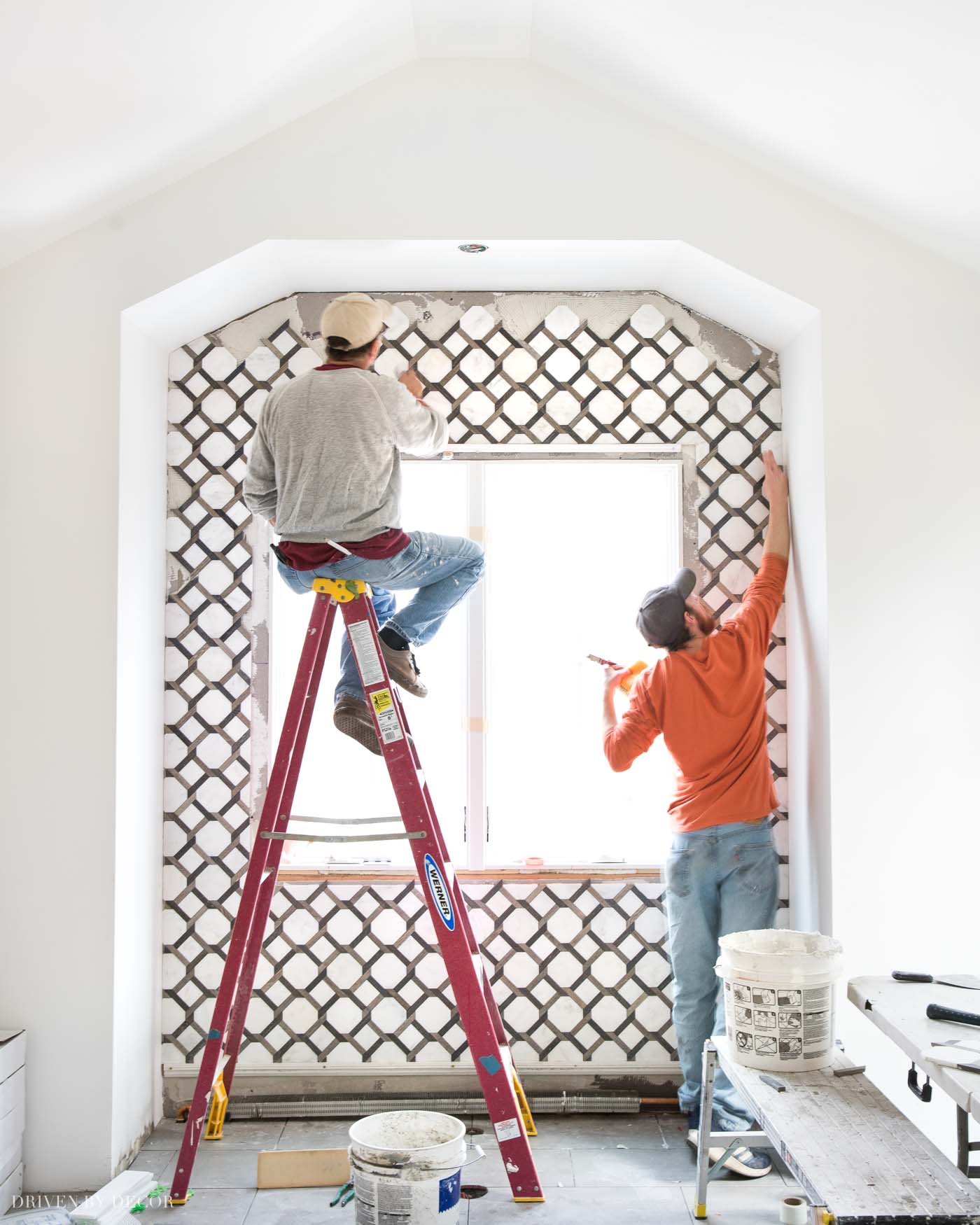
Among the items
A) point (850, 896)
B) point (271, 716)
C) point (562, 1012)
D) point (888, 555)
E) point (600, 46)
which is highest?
point (600, 46)

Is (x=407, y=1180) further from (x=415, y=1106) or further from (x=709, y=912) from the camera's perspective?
(x=709, y=912)

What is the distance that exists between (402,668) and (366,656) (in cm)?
18

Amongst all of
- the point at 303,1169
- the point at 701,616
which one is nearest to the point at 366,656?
the point at 701,616

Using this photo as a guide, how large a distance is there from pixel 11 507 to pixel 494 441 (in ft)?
5.22

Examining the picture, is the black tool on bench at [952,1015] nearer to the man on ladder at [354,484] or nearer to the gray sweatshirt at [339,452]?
the man on ladder at [354,484]

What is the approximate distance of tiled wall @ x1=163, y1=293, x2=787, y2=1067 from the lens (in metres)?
3.81

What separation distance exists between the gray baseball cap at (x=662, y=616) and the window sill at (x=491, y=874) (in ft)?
2.79

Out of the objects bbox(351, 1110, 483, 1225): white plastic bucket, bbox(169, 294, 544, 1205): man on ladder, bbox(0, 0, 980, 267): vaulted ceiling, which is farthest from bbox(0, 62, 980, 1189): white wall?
bbox(351, 1110, 483, 1225): white plastic bucket

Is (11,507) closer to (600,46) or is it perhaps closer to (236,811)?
(236,811)

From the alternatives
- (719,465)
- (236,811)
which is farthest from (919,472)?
(236,811)

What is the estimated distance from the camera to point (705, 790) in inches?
138

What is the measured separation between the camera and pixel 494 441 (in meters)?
3.90

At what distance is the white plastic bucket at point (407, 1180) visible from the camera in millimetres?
2719

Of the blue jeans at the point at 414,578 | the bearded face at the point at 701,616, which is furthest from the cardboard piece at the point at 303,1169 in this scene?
the bearded face at the point at 701,616
